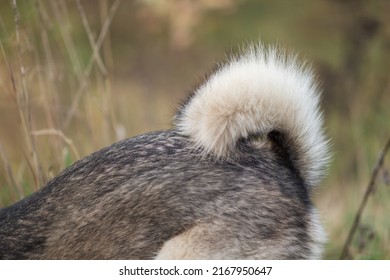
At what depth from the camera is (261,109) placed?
3.57 m

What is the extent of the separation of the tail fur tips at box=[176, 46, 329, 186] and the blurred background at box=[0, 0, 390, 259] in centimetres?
23

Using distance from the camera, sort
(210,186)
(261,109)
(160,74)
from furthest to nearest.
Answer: (160,74), (261,109), (210,186)

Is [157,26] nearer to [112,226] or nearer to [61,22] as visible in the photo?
[61,22]

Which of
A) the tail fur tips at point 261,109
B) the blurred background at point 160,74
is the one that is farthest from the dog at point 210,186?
the blurred background at point 160,74

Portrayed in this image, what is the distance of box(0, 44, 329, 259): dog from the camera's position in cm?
339

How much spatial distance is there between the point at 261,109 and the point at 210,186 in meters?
0.38

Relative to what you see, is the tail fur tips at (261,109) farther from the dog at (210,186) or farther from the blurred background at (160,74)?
the blurred background at (160,74)

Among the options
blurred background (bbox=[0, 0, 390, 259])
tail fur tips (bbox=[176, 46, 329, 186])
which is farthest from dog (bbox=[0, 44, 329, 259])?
blurred background (bbox=[0, 0, 390, 259])

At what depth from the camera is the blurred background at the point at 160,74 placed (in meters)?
4.83

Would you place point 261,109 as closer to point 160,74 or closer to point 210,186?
point 210,186

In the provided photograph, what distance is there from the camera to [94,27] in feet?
25.6

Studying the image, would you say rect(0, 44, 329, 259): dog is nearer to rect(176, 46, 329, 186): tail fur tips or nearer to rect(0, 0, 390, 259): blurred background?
rect(176, 46, 329, 186): tail fur tips

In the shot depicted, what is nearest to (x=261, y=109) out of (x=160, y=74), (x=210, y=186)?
(x=210, y=186)
